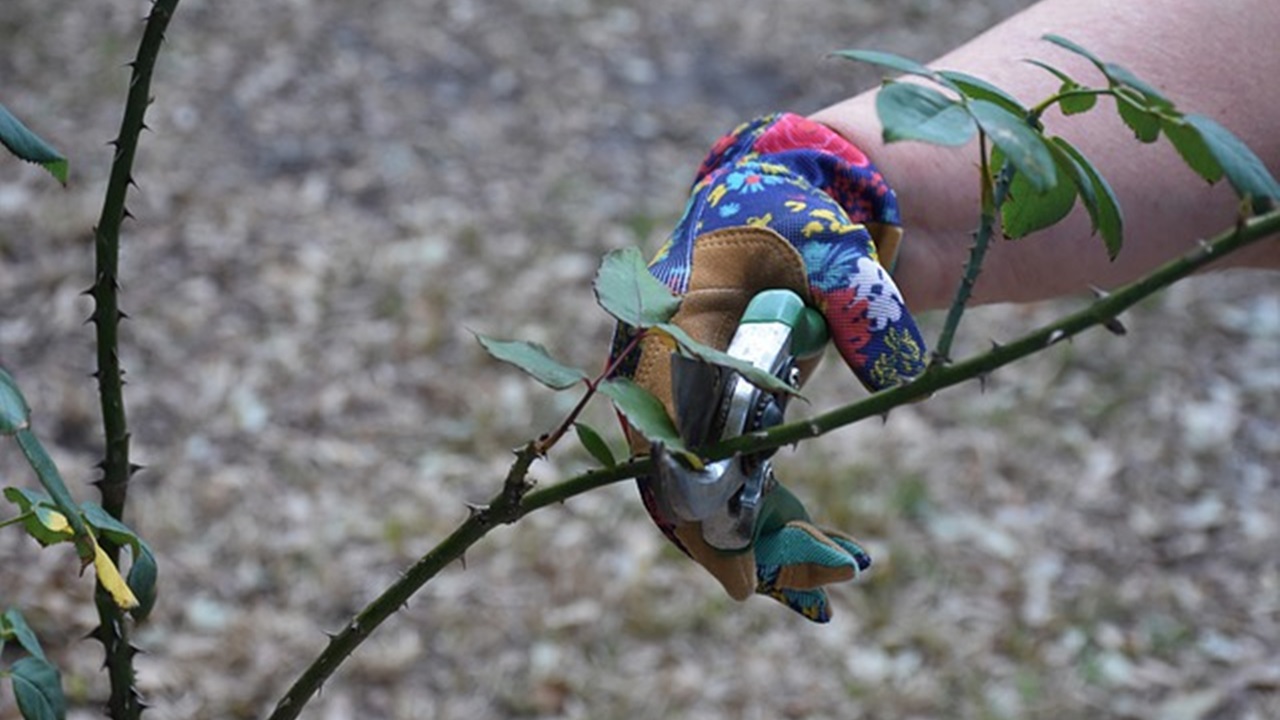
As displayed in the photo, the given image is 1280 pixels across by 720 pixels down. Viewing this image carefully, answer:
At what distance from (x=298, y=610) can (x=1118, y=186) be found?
4.76 ft

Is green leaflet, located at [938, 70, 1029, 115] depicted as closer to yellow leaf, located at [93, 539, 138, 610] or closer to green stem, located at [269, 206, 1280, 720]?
green stem, located at [269, 206, 1280, 720]

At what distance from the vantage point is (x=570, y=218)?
10.3 feet

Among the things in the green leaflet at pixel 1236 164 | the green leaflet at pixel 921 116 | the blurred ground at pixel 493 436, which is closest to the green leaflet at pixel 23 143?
the green leaflet at pixel 921 116

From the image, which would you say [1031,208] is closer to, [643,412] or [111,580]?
[643,412]

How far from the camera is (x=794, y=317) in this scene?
0.91 metres

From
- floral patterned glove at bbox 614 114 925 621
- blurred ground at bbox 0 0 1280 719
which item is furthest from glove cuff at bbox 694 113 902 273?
blurred ground at bbox 0 0 1280 719

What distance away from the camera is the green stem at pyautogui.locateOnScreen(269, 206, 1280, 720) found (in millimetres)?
532

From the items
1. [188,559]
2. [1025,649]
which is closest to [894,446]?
[1025,649]

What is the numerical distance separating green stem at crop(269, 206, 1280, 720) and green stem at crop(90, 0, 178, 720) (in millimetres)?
113

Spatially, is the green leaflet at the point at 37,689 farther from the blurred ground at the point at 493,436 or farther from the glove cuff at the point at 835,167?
the blurred ground at the point at 493,436

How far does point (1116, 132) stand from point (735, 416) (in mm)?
528

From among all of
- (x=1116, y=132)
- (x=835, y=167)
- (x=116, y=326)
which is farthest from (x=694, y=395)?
(x=1116, y=132)

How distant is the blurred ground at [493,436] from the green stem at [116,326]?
130 centimetres

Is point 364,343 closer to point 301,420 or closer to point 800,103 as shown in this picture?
point 301,420
